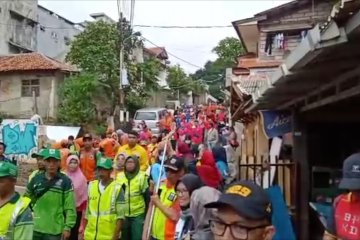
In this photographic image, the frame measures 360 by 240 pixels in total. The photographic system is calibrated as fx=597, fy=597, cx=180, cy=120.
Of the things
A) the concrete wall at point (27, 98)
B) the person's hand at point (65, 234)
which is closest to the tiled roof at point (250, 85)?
the person's hand at point (65, 234)

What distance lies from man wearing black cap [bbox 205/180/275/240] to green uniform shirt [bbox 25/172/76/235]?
4590 millimetres

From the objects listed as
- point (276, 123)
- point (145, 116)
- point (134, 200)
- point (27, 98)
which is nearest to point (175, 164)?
point (134, 200)

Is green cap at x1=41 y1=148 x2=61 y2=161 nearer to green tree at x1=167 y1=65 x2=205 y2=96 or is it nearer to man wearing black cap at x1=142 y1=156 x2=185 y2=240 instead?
man wearing black cap at x1=142 y1=156 x2=185 y2=240

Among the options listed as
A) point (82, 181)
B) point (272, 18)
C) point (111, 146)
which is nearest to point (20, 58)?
point (272, 18)

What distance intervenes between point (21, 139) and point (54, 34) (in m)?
36.1

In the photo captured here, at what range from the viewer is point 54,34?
50656 millimetres

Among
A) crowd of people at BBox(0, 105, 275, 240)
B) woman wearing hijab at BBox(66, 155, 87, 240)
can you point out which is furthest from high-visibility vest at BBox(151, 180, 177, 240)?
woman wearing hijab at BBox(66, 155, 87, 240)

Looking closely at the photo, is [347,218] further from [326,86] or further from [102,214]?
[102,214]

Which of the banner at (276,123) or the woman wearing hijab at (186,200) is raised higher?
the banner at (276,123)

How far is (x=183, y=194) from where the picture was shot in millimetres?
5172

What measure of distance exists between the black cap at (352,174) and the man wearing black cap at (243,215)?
5.14 ft

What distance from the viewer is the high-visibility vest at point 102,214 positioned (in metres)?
7.05

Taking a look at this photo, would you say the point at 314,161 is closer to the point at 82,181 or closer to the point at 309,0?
the point at 82,181

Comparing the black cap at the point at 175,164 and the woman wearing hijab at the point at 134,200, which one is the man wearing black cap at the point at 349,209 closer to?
the black cap at the point at 175,164
